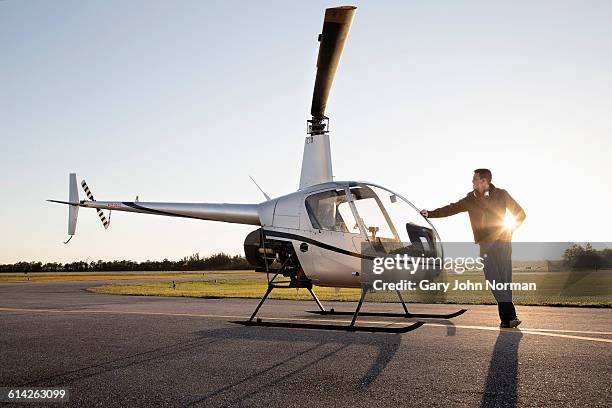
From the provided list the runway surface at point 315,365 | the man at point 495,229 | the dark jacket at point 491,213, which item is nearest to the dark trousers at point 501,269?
the man at point 495,229

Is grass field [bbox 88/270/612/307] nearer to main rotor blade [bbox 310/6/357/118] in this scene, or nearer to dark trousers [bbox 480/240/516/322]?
dark trousers [bbox 480/240/516/322]

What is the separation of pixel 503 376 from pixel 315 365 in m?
2.11

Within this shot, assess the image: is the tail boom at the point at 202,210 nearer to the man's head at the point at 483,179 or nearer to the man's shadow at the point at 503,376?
the man's head at the point at 483,179

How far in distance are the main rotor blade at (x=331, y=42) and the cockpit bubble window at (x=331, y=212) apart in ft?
7.09

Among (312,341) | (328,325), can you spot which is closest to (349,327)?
(328,325)

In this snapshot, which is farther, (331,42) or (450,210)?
(450,210)

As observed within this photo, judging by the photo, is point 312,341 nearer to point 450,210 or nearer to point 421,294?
point 450,210

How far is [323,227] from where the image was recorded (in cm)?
1035

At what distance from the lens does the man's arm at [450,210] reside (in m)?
9.76

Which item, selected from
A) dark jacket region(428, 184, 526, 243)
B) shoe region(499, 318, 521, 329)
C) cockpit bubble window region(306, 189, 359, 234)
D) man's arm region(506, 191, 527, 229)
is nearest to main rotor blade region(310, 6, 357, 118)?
cockpit bubble window region(306, 189, 359, 234)

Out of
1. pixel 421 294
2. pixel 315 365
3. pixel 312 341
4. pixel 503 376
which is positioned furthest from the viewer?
pixel 421 294

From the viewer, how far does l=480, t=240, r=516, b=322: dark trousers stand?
29.5 feet

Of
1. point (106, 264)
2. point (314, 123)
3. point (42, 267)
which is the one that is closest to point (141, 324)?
point (314, 123)

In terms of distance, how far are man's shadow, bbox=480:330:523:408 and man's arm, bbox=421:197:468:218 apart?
2.75m
